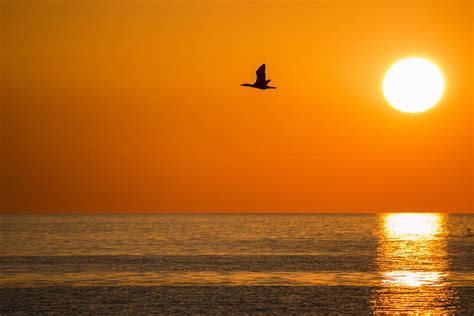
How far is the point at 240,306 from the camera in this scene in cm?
3675

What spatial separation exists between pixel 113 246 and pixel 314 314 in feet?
172

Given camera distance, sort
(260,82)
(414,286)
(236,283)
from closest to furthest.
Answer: (414,286) < (236,283) < (260,82)

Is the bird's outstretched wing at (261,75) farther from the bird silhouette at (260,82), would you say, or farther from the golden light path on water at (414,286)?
the golden light path on water at (414,286)

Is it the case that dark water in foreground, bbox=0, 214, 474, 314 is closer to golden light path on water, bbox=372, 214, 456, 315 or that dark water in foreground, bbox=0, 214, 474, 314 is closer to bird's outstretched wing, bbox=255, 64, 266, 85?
golden light path on water, bbox=372, 214, 456, 315

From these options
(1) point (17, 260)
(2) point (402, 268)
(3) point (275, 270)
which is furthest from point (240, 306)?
(1) point (17, 260)

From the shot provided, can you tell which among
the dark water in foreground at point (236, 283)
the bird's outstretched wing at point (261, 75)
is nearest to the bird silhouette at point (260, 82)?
the bird's outstretched wing at point (261, 75)

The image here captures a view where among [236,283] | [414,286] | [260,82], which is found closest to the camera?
[414,286]

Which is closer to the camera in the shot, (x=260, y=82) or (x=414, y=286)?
(x=414, y=286)

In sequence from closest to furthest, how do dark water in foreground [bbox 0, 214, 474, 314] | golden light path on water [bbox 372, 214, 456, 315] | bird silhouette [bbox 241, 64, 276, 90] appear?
1. golden light path on water [bbox 372, 214, 456, 315]
2. dark water in foreground [bbox 0, 214, 474, 314]
3. bird silhouette [bbox 241, 64, 276, 90]

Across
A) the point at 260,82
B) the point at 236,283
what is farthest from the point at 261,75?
the point at 236,283

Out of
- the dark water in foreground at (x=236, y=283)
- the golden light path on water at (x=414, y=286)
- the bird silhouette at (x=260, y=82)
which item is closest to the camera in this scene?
the golden light path on water at (x=414, y=286)

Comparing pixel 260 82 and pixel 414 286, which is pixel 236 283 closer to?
pixel 414 286

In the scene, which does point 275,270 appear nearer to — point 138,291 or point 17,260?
point 138,291

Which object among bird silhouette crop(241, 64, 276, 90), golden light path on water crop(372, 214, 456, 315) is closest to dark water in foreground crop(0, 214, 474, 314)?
golden light path on water crop(372, 214, 456, 315)
